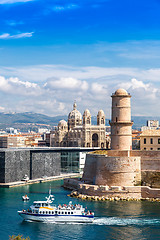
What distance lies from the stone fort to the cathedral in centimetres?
11168

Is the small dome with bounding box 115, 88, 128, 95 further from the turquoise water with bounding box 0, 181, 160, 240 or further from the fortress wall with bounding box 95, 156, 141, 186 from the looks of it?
the turquoise water with bounding box 0, 181, 160, 240

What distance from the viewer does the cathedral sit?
182000mm

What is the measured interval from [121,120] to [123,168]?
25.8 ft

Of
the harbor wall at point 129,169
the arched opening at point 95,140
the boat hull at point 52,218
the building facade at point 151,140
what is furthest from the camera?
the arched opening at point 95,140

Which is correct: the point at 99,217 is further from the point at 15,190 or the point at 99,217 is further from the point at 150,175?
the point at 15,190

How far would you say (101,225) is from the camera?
47.7m

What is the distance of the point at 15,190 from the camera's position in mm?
71812

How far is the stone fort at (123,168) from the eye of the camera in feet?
204

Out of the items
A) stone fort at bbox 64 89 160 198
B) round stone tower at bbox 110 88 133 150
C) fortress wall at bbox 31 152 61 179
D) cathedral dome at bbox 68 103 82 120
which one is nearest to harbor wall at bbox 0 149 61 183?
fortress wall at bbox 31 152 61 179

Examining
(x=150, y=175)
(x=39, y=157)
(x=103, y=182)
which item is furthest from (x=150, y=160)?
(x=39, y=157)

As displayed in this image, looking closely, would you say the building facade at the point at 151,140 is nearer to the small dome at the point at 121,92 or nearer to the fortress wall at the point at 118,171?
the small dome at the point at 121,92

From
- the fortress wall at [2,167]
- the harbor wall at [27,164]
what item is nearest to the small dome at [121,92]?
the harbor wall at [27,164]

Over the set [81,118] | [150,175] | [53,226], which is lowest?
[53,226]

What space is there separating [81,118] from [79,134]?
1439cm
